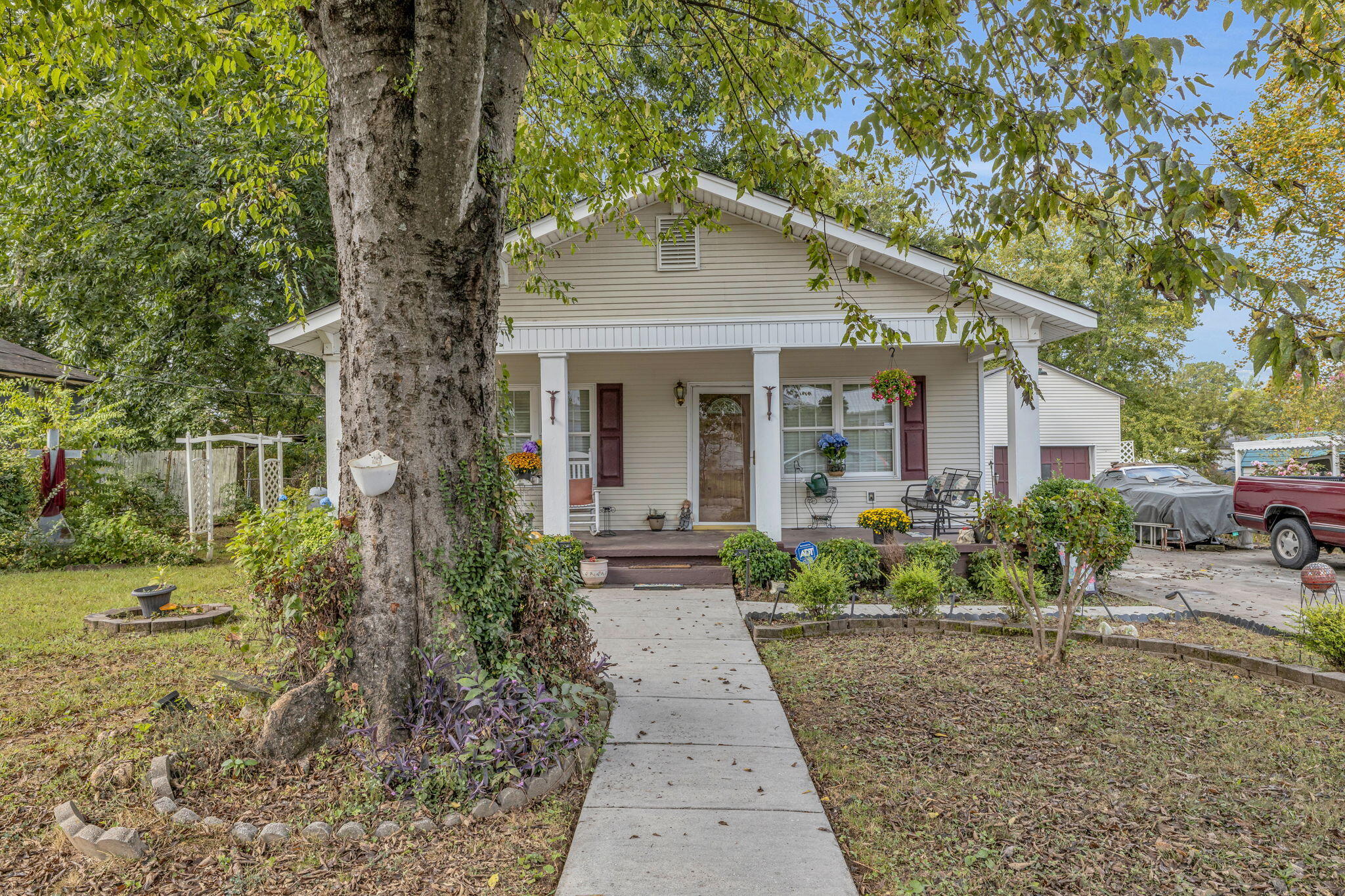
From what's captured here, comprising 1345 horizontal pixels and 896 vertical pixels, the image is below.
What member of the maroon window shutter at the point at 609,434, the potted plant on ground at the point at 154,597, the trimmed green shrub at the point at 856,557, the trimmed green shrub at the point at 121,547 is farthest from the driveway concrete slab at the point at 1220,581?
the trimmed green shrub at the point at 121,547

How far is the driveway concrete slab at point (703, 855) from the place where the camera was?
2.47 meters

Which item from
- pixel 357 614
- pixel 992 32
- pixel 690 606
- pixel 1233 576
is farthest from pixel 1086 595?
pixel 357 614

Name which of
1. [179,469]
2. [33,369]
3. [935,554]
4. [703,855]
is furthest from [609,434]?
[33,369]

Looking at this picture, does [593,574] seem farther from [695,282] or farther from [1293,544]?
[1293,544]

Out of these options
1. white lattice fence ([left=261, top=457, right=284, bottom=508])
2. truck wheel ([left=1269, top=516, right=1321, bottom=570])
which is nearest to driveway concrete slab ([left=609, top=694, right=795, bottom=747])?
truck wheel ([left=1269, top=516, right=1321, bottom=570])

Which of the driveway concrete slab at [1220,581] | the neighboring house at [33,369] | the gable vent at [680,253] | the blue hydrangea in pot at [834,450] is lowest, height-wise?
the driveway concrete slab at [1220,581]

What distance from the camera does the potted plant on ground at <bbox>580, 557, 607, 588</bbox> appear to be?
27.8 feet

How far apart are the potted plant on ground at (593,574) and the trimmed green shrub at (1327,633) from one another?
621cm

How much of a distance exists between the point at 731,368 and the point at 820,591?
519 cm

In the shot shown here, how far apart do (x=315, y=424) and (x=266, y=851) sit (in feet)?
56.3

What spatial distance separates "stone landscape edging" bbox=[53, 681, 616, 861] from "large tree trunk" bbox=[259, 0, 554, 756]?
41cm

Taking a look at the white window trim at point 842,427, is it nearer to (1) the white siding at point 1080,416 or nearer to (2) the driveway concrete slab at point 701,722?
(2) the driveway concrete slab at point 701,722

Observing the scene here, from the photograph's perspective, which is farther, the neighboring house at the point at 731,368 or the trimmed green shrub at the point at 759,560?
the neighboring house at the point at 731,368

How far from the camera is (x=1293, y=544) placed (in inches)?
407
